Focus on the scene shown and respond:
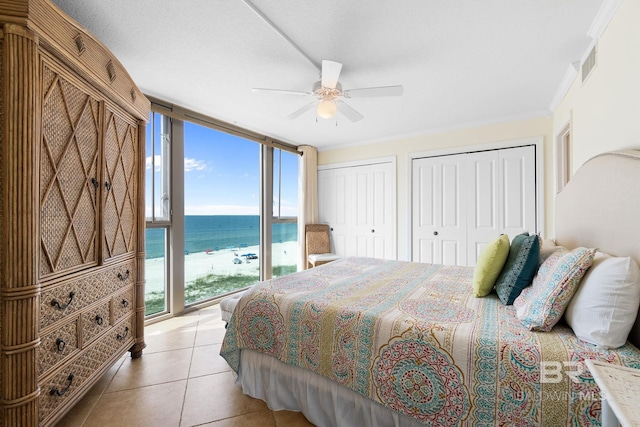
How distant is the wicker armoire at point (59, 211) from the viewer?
1.12 m

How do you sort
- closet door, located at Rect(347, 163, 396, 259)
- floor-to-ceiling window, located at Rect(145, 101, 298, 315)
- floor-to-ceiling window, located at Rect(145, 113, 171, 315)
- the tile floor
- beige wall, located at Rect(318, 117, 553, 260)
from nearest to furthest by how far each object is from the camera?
the tile floor → floor-to-ceiling window, located at Rect(145, 113, 171, 315) → floor-to-ceiling window, located at Rect(145, 101, 298, 315) → beige wall, located at Rect(318, 117, 553, 260) → closet door, located at Rect(347, 163, 396, 259)

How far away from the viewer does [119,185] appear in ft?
6.44

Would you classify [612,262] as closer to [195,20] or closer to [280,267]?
[195,20]

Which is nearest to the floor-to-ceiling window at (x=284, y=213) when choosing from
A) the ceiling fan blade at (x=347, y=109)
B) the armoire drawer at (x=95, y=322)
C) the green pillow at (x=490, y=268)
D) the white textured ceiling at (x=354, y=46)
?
the white textured ceiling at (x=354, y=46)

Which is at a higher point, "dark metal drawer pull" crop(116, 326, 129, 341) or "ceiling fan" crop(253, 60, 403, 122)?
"ceiling fan" crop(253, 60, 403, 122)

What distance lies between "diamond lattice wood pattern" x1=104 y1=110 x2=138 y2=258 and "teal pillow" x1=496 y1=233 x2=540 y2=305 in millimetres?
2498

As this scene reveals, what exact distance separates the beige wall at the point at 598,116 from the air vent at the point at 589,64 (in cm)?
5

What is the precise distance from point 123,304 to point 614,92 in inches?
140

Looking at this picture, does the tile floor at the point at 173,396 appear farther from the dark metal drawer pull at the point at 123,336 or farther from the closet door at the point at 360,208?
the closet door at the point at 360,208

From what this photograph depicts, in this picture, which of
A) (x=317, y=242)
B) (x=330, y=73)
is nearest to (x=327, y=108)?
(x=330, y=73)

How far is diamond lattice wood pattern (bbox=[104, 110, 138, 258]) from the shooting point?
1.82 meters

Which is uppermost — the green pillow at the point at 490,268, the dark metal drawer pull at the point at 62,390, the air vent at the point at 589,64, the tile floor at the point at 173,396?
the air vent at the point at 589,64

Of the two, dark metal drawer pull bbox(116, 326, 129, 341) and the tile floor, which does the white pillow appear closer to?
the tile floor

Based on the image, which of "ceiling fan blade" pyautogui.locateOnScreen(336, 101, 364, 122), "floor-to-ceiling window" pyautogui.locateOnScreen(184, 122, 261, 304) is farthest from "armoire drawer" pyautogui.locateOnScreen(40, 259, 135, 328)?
"ceiling fan blade" pyautogui.locateOnScreen(336, 101, 364, 122)
